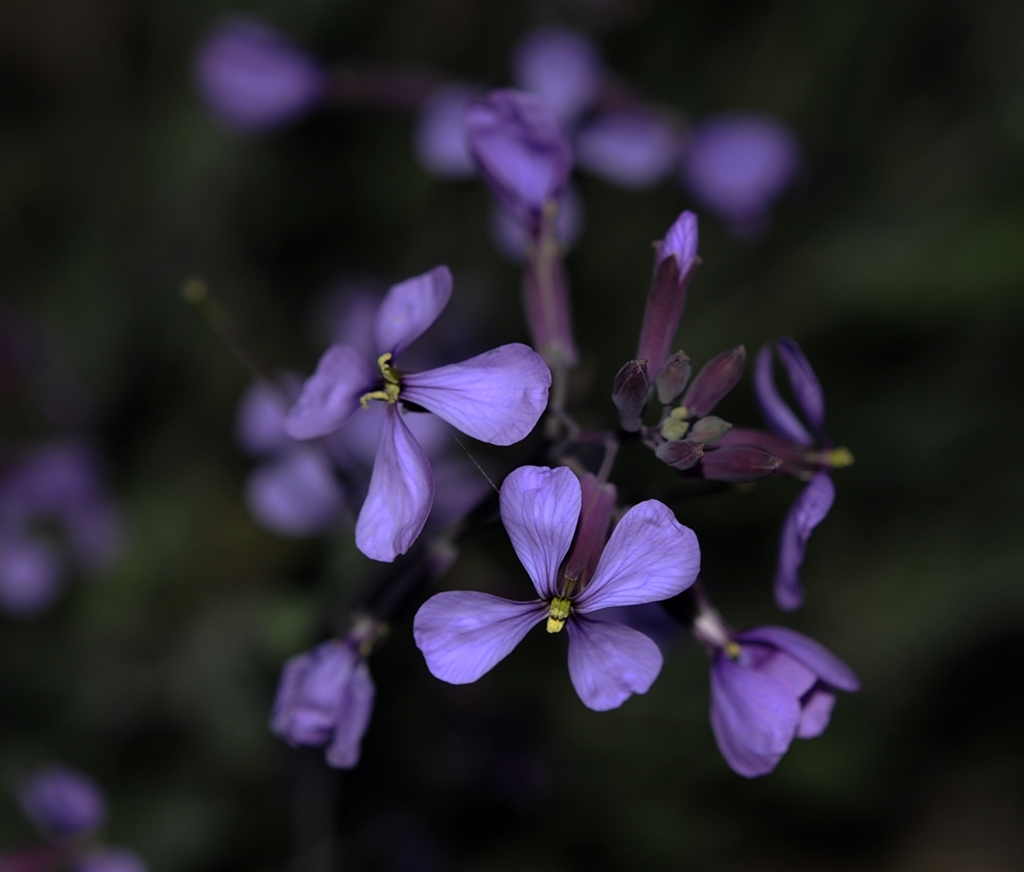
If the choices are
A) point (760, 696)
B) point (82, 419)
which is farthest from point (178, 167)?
point (760, 696)

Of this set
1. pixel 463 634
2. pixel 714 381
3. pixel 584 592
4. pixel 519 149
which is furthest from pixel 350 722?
pixel 519 149

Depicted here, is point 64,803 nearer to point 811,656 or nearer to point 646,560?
point 646,560

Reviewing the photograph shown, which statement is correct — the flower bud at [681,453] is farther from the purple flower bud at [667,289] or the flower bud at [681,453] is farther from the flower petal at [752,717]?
the flower petal at [752,717]

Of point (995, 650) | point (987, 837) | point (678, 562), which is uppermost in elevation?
point (678, 562)

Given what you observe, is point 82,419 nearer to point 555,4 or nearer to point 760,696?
point 555,4

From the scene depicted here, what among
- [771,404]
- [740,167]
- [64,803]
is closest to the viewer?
[771,404]

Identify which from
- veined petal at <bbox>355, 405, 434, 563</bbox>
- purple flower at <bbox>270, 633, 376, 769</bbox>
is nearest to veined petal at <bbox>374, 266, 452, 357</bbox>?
veined petal at <bbox>355, 405, 434, 563</bbox>

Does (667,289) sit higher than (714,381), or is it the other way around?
(667,289)
